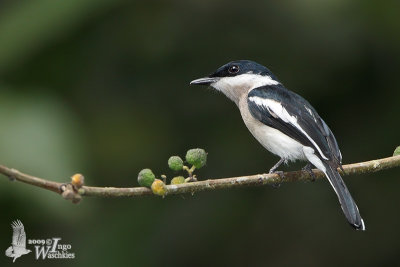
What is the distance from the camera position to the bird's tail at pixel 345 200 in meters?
3.67

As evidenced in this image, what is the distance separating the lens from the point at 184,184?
10.4 ft

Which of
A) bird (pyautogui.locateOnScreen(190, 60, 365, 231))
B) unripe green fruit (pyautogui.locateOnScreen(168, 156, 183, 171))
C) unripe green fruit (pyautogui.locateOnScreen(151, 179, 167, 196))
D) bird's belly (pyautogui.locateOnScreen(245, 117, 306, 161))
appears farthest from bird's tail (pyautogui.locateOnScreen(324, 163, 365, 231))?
unripe green fruit (pyautogui.locateOnScreen(151, 179, 167, 196))

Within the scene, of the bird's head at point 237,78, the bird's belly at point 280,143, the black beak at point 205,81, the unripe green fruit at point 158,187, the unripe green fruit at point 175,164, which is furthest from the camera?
the bird's head at point 237,78

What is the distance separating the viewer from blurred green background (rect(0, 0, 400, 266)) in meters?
5.96

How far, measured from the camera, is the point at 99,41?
6531mm

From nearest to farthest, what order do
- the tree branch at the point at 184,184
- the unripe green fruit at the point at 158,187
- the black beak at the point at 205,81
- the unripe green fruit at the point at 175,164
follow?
the tree branch at the point at 184,184 → the unripe green fruit at the point at 158,187 → the unripe green fruit at the point at 175,164 → the black beak at the point at 205,81

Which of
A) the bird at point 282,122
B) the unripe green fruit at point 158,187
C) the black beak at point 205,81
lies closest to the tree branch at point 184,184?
the unripe green fruit at point 158,187

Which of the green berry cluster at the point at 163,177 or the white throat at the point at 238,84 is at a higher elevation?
the white throat at the point at 238,84

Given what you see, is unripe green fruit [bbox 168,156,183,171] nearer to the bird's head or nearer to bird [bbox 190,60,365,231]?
bird [bbox 190,60,365,231]

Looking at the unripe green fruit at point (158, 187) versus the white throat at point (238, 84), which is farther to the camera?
the white throat at point (238, 84)

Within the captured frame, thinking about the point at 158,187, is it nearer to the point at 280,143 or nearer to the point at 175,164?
the point at 175,164

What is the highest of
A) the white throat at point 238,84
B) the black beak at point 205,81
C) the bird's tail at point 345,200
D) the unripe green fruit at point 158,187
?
the black beak at point 205,81

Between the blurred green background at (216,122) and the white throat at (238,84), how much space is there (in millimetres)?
707

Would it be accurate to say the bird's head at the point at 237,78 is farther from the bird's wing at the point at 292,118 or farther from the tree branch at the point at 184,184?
the tree branch at the point at 184,184
